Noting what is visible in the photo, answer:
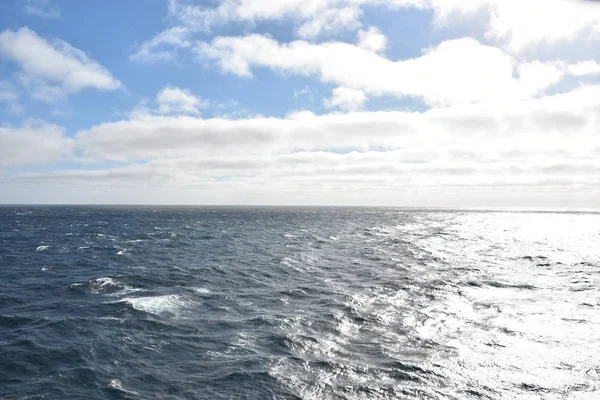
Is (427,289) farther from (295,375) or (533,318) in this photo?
(295,375)

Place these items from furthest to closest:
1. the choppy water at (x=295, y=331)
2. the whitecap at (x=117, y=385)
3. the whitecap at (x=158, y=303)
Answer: the whitecap at (x=158, y=303) < the choppy water at (x=295, y=331) < the whitecap at (x=117, y=385)

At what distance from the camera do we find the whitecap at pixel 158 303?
101 feet

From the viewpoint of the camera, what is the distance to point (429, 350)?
76.1ft

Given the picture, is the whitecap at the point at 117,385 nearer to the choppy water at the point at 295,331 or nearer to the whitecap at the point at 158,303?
the choppy water at the point at 295,331

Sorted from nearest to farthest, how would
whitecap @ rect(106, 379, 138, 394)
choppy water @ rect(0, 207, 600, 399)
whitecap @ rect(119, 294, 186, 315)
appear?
whitecap @ rect(106, 379, 138, 394) < choppy water @ rect(0, 207, 600, 399) < whitecap @ rect(119, 294, 186, 315)

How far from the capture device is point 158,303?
3272 centimetres

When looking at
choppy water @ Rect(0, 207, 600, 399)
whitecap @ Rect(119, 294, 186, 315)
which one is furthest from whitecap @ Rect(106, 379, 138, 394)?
whitecap @ Rect(119, 294, 186, 315)

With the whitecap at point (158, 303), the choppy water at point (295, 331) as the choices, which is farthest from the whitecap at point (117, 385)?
the whitecap at point (158, 303)

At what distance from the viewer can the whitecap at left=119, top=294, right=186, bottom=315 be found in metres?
30.6

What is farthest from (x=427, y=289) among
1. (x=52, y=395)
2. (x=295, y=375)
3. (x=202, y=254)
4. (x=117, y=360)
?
(x=202, y=254)

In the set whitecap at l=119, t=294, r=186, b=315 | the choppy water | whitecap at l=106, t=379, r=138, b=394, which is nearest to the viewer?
whitecap at l=106, t=379, r=138, b=394

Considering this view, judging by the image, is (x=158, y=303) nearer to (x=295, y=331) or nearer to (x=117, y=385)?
(x=295, y=331)

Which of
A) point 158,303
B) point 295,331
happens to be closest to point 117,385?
point 295,331

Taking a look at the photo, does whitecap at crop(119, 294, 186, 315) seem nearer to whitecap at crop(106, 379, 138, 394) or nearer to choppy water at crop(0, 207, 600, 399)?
choppy water at crop(0, 207, 600, 399)
